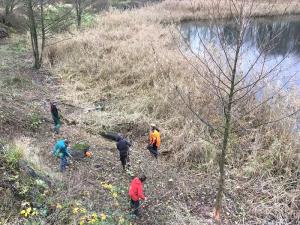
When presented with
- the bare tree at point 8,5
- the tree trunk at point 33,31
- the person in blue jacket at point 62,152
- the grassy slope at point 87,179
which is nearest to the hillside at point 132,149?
the grassy slope at point 87,179

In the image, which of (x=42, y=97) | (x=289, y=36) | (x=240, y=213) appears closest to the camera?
(x=240, y=213)

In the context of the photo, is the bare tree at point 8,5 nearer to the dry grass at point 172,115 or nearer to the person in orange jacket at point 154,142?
the dry grass at point 172,115

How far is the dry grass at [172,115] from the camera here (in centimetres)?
860

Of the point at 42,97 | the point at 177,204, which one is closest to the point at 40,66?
the point at 42,97

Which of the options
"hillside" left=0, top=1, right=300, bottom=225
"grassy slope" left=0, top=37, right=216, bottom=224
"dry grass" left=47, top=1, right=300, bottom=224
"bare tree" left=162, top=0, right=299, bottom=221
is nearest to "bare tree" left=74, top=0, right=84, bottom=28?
"dry grass" left=47, top=1, right=300, bottom=224

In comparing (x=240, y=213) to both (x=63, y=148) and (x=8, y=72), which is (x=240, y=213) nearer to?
(x=63, y=148)

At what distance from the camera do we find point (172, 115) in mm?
12062

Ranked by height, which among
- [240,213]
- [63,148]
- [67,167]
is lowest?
[240,213]

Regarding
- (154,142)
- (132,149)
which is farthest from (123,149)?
(132,149)

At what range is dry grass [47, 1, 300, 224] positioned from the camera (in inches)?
339

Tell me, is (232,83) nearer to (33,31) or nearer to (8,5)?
(33,31)

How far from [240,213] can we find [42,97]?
836cm

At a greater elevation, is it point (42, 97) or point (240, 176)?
point (42, 97)

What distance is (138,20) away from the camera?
22.8 meters
